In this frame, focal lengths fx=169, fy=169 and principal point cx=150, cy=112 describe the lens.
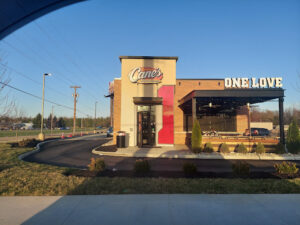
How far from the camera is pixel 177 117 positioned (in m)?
21.9

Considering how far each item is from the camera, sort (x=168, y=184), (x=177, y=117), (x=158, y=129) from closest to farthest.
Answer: (x=168, y=184) → (x=158, y=129) → (x=177, y=117)

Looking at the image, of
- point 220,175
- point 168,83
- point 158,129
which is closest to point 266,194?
point 220,175

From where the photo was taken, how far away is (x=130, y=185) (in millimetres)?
5832

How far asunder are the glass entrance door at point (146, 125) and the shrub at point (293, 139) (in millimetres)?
11103

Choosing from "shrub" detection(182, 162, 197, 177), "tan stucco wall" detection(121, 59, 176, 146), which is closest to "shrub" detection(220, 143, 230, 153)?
"tan stucco wall" detection(121, 59, 176, 146)

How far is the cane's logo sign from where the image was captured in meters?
16.7

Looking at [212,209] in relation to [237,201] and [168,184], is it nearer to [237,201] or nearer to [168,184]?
[237,201]

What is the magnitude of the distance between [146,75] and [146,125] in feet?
16.3

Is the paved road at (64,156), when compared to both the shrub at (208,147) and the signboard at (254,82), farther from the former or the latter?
the signboard at (254,82)

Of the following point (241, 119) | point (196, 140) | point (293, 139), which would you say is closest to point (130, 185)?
point (196, 140)

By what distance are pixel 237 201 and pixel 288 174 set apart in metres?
3.95

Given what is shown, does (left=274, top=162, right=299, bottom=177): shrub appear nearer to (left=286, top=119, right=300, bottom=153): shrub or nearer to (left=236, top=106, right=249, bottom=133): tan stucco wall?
(left=286, top=119, right=300, bottom=153): shrub

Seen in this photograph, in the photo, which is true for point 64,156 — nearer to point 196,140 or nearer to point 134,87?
point 134,87

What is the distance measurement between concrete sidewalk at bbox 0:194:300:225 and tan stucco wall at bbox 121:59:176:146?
11852mm
